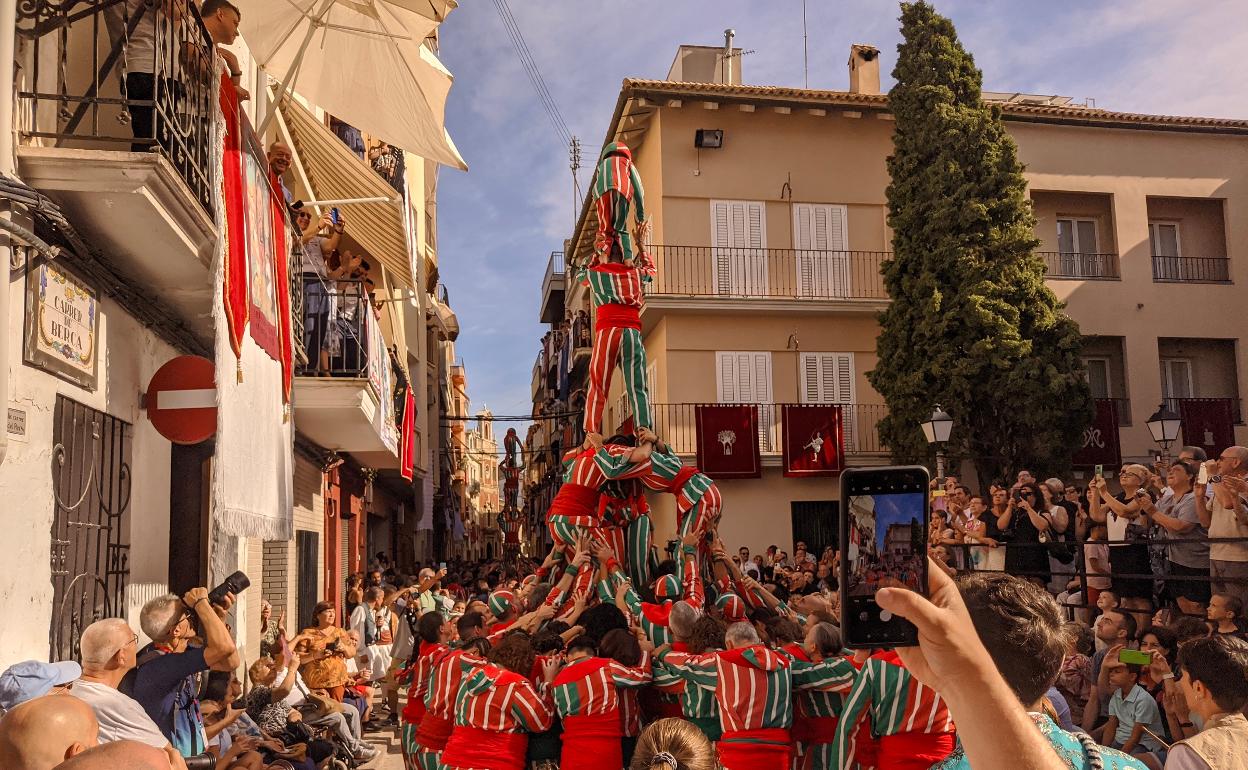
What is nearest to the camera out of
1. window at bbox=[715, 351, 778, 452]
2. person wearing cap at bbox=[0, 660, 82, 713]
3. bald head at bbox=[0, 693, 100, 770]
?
bald head at bbox=[0, 693, 100, 770]

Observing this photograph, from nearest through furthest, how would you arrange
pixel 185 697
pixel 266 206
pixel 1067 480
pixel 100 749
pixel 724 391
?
pixel 100 749, pixel 185 697, pixel 266 206, pixel 1067 480, pixel 724 391

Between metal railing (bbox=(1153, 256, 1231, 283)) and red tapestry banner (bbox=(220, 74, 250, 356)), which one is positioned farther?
metal railing (bbox=(1153, 256, 1231, 283))

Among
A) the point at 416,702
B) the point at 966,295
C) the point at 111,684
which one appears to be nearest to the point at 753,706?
the point at 416,702

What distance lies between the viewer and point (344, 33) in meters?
8.59

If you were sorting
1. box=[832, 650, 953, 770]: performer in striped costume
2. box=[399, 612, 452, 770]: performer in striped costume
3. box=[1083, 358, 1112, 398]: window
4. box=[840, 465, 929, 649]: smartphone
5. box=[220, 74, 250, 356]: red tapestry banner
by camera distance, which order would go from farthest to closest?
1. box=[1083, 358, 1112, 398]: window
2. box=[399, 612, 452, 770]: performer in striped costume
3. box=[220, 74, 250, 356]: red tapestry banner
4. box=[832, 650, 953, 770]: performer in striped costume
5. box=[840, 465, 929, 649]: smartphone

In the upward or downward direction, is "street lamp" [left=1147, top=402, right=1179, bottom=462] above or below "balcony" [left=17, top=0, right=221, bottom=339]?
below

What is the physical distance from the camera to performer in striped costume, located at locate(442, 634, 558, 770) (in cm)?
641

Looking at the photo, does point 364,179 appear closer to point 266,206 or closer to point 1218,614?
point 266,206

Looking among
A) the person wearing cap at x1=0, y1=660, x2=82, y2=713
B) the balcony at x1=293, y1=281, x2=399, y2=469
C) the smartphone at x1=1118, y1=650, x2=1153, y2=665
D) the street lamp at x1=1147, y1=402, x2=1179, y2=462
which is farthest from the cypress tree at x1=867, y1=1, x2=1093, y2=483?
the person wearing cap at x1=0, y1=660, x2=82, y2=713

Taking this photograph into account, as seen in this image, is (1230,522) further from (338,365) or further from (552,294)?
(552,294)

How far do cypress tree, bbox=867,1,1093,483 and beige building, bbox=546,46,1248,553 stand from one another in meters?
2.28

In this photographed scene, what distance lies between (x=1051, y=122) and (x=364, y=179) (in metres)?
17.0

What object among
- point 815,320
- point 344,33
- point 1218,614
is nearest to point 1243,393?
point 815,320

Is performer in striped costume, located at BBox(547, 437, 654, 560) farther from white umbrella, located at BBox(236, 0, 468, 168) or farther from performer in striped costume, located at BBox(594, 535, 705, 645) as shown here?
white umbrella, located at BBox(236, 0, 468, 168)
